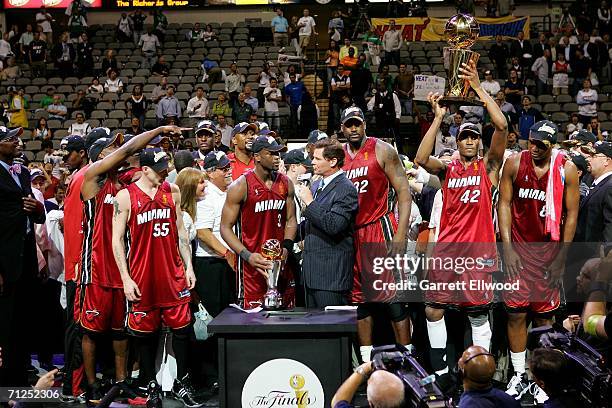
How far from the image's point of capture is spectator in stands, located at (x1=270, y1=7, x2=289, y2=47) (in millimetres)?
22516

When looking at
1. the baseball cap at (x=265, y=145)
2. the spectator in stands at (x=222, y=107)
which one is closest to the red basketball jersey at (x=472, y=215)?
the baseball cap at (x=265, y=145)

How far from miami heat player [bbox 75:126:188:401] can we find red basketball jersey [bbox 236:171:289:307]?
92cm

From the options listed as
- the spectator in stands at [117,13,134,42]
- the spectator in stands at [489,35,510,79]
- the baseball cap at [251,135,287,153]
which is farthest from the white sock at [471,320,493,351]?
the spectator in stands at [117,13,134,42]

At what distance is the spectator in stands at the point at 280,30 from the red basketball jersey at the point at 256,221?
635 inches

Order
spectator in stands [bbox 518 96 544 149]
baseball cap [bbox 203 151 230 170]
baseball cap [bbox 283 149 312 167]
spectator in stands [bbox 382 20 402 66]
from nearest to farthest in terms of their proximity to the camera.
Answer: baseball cap [bbox 203 151 230 170], baseball cap [bbox 283 149 312 167], spectator in stands [bbox 518 96 544 149], spectator in stands [bbox 382 20 402 66]

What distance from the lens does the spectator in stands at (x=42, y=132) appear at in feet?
60.1

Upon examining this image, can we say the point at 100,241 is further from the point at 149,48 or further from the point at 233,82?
the point at 149,48

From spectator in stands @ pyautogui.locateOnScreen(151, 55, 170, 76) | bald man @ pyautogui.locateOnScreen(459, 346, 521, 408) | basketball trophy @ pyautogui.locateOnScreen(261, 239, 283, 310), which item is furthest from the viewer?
spectator in stands @ pyautogui.locateOnScreen(151, 55, 170, 76)

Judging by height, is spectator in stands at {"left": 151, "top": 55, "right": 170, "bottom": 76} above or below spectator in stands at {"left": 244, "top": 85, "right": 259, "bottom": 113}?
above

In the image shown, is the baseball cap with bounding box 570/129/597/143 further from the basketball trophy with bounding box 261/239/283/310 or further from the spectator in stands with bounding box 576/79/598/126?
the spectator in stands with bounding box 576/79/598/126

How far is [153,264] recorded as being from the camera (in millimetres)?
6535

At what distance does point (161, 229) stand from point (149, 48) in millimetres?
16246

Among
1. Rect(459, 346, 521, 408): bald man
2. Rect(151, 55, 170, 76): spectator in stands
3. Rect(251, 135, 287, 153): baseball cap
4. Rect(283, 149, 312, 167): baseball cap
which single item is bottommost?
Rect(459, 346, 521, 408): bald man

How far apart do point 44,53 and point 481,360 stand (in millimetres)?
19613
